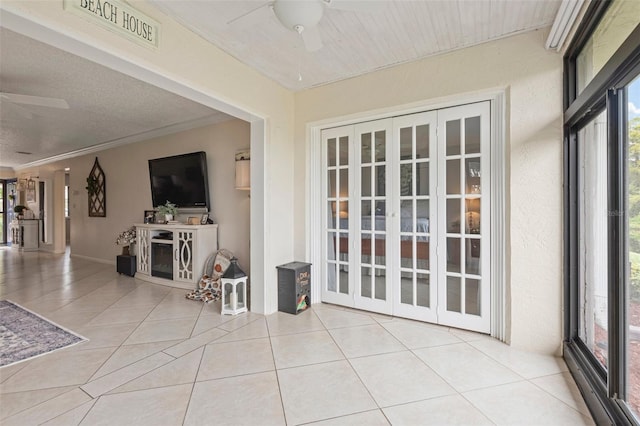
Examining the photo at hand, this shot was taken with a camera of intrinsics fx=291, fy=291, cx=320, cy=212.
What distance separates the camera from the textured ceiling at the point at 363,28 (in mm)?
2010

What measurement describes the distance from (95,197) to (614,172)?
7975 mm

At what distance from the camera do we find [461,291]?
8.74 ft

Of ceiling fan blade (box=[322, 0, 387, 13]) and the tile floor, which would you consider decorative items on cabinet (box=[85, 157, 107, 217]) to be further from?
ceiling fan blade (box=[322, 0, 387, 13])

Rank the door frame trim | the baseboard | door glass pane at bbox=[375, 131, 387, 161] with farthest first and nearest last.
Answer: the baseboard → door glass pane at bbox=[375, 131, 387, 161] → the door frame trim

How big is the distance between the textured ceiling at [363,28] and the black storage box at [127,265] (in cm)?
400

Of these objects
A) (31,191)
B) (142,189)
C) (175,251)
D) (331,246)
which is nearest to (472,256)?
(331,246)

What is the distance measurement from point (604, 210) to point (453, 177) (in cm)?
110

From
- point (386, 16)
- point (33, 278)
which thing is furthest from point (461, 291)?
point (33, 278)

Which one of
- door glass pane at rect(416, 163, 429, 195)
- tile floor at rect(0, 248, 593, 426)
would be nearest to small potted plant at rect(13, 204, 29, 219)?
tile floor at rect(0, 248, 593, 426)

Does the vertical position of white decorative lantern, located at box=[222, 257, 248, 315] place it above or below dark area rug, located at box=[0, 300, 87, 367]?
above

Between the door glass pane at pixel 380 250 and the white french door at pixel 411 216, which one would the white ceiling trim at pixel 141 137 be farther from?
the door glass pane at pixel 380 250

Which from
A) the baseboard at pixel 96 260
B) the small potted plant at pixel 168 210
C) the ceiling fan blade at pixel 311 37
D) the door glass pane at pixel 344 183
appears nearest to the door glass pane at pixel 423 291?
the door glass pane at pixel 344 183

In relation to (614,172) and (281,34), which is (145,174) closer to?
(281,34)

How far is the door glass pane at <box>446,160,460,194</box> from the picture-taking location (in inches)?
105
